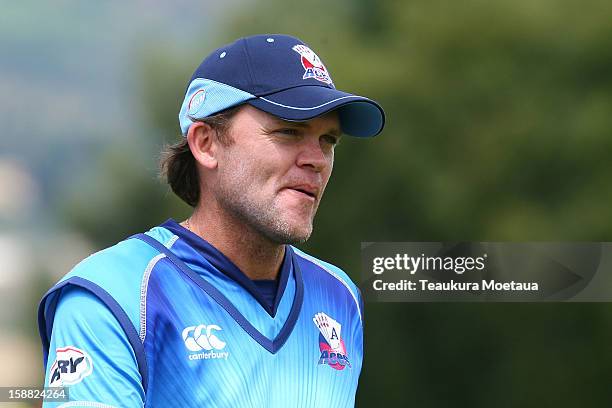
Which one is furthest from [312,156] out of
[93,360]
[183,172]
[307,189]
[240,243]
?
[93,360]

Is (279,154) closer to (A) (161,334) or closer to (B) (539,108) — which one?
(A) (161,334)

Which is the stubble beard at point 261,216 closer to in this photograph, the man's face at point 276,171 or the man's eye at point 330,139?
the man's face at point 276,171

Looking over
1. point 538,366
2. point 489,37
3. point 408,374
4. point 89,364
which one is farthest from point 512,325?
point 89,364

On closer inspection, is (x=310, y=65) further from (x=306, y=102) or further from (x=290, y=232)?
(x=290, y=232)

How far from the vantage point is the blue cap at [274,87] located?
4.58 ft

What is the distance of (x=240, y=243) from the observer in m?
1.49

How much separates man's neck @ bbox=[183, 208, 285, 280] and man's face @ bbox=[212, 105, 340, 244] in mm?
34

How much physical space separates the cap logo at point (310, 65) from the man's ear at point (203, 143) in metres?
0.19

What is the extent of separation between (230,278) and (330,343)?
223 millimetres

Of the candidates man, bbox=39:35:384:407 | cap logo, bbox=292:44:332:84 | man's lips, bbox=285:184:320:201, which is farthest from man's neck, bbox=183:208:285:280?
cap logo, bbox=292:44:332:84

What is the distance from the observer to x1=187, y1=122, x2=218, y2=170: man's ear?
149 cm

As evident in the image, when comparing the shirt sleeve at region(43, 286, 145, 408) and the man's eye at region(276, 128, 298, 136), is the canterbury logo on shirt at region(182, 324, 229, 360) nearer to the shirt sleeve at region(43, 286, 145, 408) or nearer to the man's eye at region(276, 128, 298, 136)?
the shirt sleeve at region(43, 286, 145, 408)

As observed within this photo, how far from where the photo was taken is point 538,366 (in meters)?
3.30

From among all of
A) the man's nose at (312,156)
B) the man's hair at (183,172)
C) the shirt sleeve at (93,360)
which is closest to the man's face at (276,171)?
the man's nose at (312,156)
